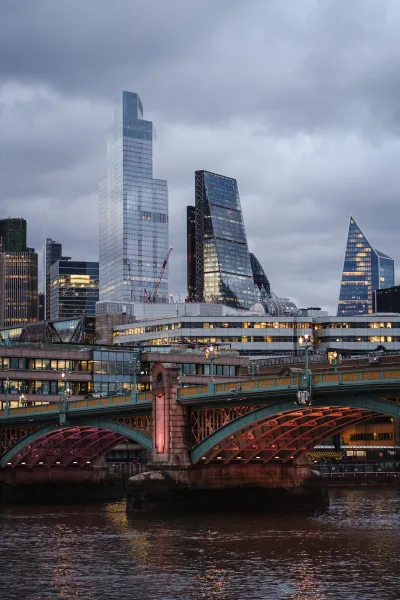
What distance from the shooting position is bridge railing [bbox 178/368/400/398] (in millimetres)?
80438

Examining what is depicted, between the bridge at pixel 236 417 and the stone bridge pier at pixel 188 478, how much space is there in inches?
4.5

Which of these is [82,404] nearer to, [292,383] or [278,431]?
[278,431]

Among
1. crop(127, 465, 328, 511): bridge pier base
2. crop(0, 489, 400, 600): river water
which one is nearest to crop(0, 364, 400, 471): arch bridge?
crop(127, 465, 328, 511): bridge pier base

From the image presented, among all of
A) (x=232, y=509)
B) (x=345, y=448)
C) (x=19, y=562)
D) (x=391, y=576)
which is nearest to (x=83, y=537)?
(x=19, y=562)

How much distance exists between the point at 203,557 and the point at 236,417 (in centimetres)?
2986

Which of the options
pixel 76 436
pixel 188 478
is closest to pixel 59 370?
pixel 76 436

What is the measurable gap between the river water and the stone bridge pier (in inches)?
140

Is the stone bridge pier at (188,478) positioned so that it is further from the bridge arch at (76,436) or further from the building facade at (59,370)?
the building facade at (59,370)

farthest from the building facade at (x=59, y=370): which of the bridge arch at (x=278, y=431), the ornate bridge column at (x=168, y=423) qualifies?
the bridge arch at (x=278, y=431)

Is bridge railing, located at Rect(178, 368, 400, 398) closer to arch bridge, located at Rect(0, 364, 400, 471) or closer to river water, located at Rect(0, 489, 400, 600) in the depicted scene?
arch bridge, located at Rect(0, 364, 400, 471)

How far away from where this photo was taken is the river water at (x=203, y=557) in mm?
57531

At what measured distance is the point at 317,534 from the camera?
267 ft

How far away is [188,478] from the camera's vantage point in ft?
329

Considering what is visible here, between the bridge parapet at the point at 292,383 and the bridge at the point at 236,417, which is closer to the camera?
the bridge parapet at the point at 292,383
